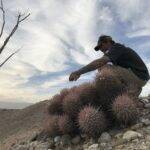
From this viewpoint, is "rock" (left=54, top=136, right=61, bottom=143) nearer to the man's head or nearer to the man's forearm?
the man's forearm

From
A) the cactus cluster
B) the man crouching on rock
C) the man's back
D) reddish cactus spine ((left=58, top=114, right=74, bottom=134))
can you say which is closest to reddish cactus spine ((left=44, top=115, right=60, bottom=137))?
the cactus cluster

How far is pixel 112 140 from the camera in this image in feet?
35.9

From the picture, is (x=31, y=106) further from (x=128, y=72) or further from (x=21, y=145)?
(x=128, y=72)

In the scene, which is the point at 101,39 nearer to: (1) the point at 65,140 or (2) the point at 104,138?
(2) the point at 104,138

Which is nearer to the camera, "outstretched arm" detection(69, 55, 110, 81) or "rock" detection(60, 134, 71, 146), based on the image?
"outstretched arm" detection(69, 55, 110, 81)

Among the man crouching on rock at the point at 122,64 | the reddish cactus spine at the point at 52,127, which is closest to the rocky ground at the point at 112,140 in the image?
the reddish cactus spine at the point at 52,127

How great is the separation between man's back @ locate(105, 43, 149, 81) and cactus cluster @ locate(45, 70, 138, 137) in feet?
1.85

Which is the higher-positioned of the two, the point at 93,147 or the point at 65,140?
the point at 65,140

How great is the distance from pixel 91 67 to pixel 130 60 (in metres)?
1.34

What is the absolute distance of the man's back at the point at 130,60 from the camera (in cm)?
1168

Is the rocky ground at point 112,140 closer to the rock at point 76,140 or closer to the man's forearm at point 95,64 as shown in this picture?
the rock at point 76,140

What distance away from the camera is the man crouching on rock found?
11.4 metres

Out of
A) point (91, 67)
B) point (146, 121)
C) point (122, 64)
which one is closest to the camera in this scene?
point (91, 67)

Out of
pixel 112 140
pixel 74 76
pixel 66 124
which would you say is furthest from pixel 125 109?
pixel 66 124
